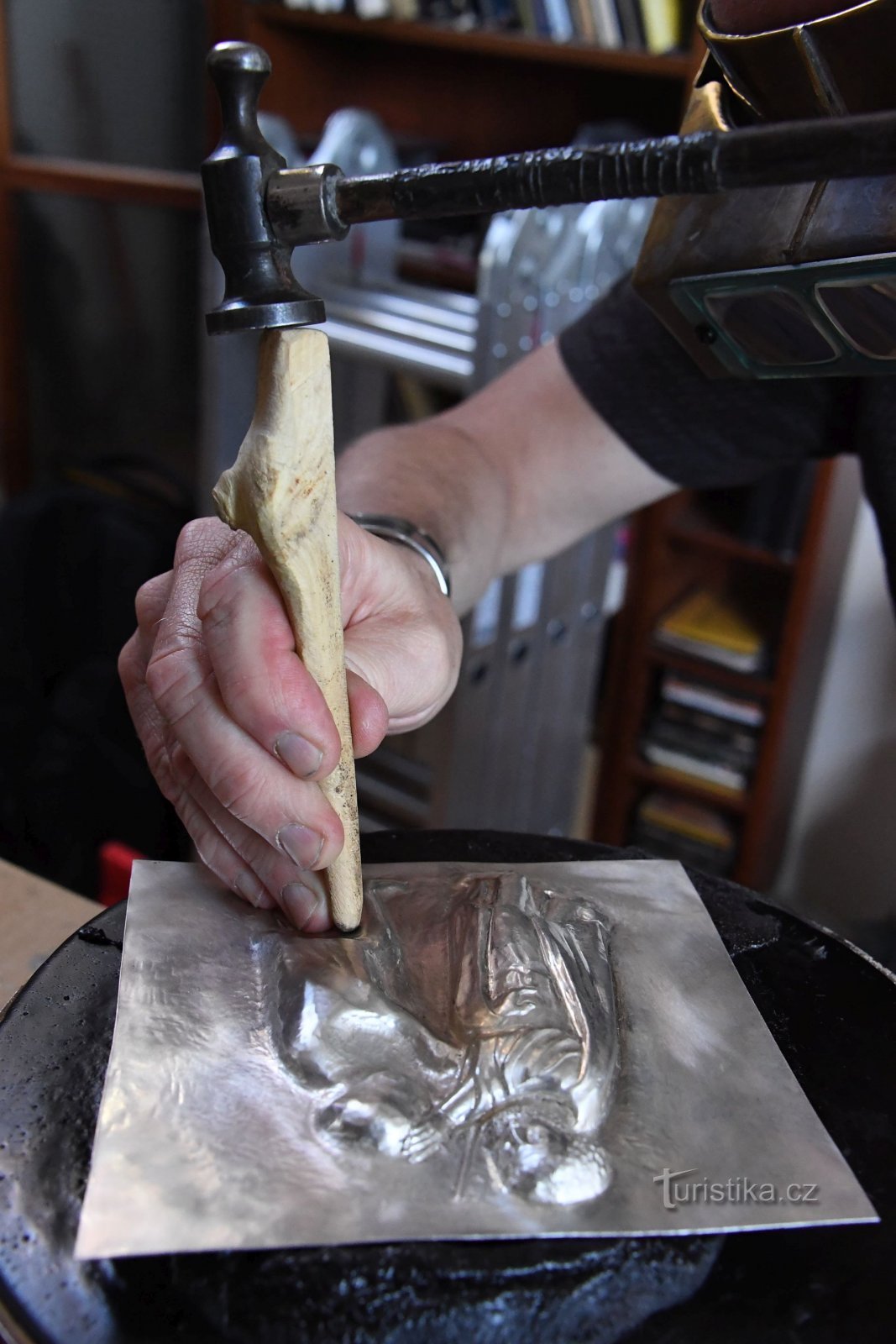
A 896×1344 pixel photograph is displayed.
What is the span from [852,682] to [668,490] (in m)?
0.95

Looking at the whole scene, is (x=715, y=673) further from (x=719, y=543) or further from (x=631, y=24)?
(x=631, y=24)


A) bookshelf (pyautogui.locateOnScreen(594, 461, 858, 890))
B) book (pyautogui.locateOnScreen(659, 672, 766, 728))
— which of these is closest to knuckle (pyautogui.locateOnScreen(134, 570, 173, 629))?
bookshelf (pyautogui.locateOnScreen(594, 461, 858, 890))

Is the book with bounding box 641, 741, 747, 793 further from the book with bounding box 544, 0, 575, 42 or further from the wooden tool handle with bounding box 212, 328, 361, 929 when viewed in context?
the wooden tool handle with bounding box 212, 328, 361, 929

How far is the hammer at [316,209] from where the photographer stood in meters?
0.40

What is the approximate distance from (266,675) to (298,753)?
1.7 inches

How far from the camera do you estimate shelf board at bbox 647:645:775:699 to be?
5.68 ft

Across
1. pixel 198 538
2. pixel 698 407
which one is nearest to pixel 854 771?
pixel 698 407

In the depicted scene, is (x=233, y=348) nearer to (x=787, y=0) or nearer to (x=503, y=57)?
(x=503, y=57)

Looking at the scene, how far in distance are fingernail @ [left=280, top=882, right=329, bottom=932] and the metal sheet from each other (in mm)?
15

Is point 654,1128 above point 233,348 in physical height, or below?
below

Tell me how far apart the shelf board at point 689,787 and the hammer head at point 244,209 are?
1446 millimetres

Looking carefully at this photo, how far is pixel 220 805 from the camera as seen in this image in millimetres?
643

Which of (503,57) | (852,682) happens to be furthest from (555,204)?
(503,57)

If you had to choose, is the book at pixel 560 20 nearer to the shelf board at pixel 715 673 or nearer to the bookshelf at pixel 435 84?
the bookshelf at pixel 435 84
